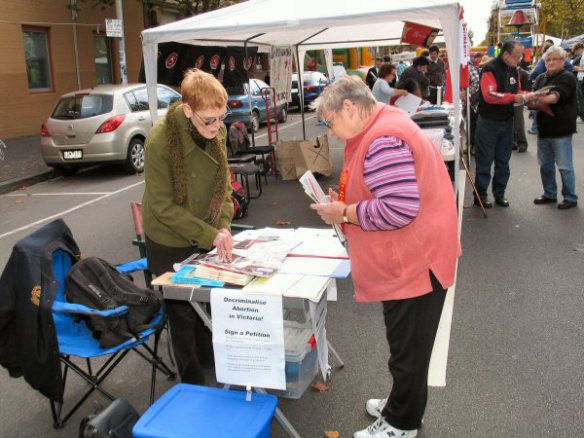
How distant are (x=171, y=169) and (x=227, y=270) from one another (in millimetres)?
612

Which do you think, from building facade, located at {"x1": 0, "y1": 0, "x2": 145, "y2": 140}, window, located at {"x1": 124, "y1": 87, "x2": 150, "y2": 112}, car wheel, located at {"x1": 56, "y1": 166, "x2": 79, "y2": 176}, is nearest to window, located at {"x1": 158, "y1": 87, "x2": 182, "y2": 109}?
window, located at {"x1": 124, "y1": 87, "x2": 150, "y2": 112}

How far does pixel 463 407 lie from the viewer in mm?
3141

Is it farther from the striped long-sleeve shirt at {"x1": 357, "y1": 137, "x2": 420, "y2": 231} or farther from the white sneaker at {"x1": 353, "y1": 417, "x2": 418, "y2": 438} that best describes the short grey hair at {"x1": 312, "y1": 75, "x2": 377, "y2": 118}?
the white sneaker at {"x1": 353, "y1": 417, "x2": 418, "y2": 438}

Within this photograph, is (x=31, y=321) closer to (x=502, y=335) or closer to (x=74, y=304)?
(x=74, y=304)

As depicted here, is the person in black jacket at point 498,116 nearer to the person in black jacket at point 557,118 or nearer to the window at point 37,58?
the person in black jacket at point 557,118

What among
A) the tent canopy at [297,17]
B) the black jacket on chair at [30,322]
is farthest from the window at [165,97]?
the black jacket on chair at [30,322]

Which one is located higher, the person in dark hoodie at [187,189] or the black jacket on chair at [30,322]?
the person in dark hoodie at [187,189]

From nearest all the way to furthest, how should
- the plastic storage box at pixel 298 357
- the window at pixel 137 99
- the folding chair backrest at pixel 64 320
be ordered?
the plastic storage box at pixel 298 357 → the folding chair backrest at pixel 64 320 → the window at pixel 137 99

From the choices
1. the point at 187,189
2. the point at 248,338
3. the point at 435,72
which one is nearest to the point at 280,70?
the point at 435,72

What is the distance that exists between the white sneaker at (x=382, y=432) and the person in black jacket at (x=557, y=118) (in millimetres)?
4979

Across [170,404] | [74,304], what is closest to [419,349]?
[170,404]

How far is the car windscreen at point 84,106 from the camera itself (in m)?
10.3

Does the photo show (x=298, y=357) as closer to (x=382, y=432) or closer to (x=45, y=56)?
(x=382, y=432)

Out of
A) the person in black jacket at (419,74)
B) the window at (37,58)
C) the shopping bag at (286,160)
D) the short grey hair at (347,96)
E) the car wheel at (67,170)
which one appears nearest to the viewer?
the short grey hair at (347,96)
